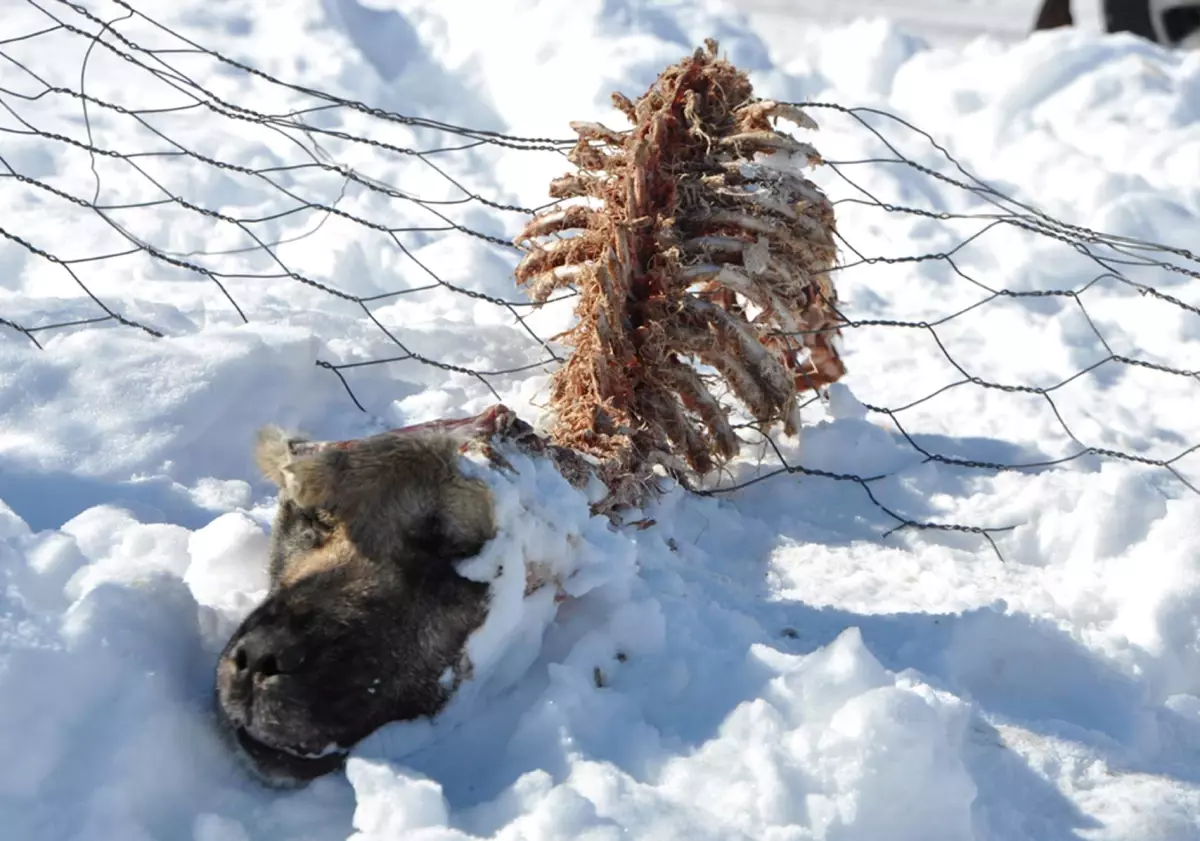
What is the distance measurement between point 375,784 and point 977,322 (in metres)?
2.95

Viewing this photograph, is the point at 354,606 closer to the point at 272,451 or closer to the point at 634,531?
the point at 272,451

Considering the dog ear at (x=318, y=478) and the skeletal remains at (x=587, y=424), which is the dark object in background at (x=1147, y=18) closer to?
the skeletal remains at (x=587, y=424)

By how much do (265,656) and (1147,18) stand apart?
6.49 meters

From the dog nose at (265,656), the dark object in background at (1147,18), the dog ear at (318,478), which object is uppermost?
the dark object in background at (1147,18)

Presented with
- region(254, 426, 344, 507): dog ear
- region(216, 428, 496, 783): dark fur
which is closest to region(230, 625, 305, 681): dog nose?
region(216, 428, 496, 783): dark fur

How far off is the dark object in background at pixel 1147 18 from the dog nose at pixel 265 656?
614 cm

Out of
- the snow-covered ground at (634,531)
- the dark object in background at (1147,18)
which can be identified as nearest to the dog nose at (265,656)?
the snow-covered ground at (634,531)

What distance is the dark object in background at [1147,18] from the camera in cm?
680

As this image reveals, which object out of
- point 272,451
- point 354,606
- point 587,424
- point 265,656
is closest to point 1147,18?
point 587,424

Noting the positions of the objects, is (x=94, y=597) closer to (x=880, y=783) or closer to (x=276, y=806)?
(x=276, y=806)

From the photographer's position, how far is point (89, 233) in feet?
12.9

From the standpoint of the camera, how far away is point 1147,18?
683cm

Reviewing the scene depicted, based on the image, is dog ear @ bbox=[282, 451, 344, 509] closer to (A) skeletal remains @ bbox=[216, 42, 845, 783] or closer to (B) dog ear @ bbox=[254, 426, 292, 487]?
(A) skeletal remains @ bbox=[216, 42, 845, 783]

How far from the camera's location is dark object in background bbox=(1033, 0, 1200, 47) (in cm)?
680
